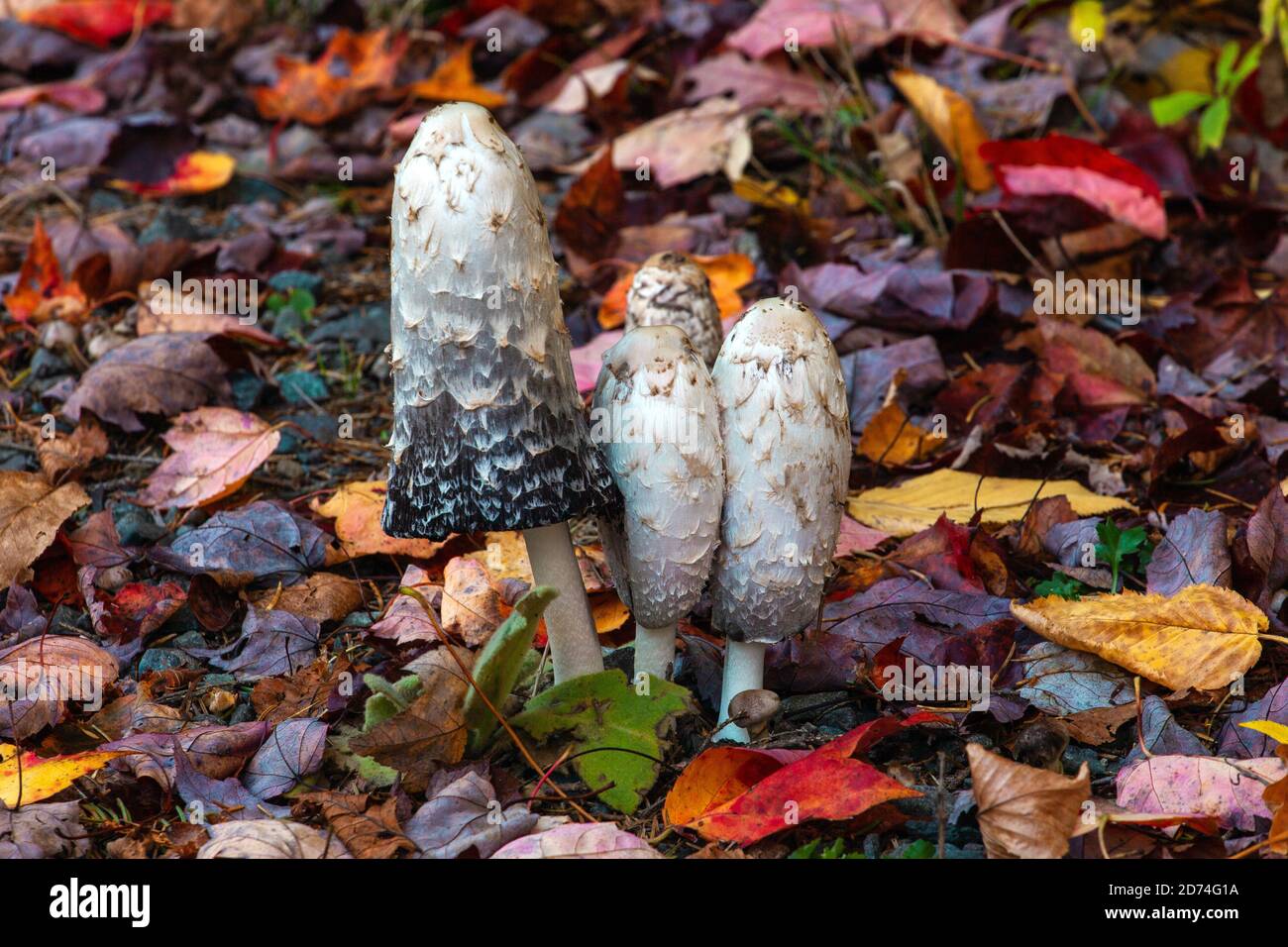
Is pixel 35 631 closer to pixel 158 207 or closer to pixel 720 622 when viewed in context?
pixel 720 622

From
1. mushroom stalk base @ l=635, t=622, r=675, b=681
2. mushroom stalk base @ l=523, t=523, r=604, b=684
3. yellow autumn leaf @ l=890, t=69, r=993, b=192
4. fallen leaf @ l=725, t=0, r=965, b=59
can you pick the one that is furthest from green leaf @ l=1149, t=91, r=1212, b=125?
mushroom stalk base @ l=523, t=523, r=604, b=684

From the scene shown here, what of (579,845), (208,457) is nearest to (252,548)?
(208,457)

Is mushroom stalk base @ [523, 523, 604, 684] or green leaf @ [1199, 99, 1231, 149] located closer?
mushroom stalk base @ [523, 523, 604, 684]

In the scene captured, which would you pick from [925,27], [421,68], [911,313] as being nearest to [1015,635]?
[911,313]

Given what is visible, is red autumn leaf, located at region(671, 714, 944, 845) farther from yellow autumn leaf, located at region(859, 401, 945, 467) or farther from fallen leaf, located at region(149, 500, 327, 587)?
yellow autumn leaf, located at region(859, 401, 945, 467)

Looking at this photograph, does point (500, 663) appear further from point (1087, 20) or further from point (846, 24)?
point (1087, 20)

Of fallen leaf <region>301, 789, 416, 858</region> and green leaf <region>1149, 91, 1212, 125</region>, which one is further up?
green leaf <region>1149, 91, 1212, 125</region>
